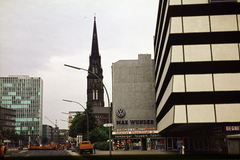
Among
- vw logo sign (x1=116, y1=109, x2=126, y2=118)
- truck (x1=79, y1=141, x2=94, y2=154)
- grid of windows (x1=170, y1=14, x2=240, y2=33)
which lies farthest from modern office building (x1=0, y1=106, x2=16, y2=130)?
grid of windows (x1=170, y1=14, x2=240, y2=33)

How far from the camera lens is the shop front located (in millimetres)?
57844

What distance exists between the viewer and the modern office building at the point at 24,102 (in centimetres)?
18912

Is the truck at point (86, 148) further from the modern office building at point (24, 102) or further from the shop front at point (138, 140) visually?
the modern office building at point (24, 102)

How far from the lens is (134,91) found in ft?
213

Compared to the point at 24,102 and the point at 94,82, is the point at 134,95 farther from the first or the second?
the point at 24,102

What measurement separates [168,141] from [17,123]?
15191 centimetres

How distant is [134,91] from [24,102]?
14242 cm

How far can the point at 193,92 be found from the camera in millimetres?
33438

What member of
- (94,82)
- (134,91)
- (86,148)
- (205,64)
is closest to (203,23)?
(205,64)

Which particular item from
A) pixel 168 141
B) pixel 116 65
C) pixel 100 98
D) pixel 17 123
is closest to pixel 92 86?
pixel 100 98

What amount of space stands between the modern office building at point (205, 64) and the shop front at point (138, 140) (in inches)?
879

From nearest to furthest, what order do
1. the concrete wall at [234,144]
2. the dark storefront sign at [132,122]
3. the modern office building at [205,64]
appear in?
the concrete wall at [234,144], the modern office building at [205,64], the dark storefront sign at [132,122]

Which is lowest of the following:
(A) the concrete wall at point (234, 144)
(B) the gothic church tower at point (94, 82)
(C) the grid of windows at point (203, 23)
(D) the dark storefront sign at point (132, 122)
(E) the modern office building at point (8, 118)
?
(A) the concrete wall at point (234, 144)

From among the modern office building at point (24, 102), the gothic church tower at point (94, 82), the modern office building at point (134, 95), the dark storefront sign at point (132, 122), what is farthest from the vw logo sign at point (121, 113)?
the modern office building at point (24, 102)
